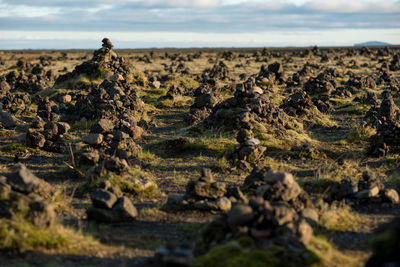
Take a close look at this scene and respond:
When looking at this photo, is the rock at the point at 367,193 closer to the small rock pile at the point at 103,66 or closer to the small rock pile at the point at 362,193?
the small rock pile at the point at 362,193

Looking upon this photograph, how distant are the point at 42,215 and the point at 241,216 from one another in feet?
11.3

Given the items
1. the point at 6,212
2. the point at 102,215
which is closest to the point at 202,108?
the point at 102,215

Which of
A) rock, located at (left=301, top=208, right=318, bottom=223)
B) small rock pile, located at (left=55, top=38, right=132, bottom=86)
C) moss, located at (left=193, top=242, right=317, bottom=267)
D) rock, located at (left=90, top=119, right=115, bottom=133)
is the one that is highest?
small rock pile, located at (left=55, top=38, right=132, bottom=86)

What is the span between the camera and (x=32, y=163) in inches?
559

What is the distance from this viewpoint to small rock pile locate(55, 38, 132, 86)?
96.2 feet

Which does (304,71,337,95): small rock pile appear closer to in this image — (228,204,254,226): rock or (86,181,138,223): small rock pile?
(86,181,138,223): small rock pile

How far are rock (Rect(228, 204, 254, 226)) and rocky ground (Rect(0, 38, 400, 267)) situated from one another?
0.05 feet

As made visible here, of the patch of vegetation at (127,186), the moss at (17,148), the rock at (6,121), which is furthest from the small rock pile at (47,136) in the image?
the patch of vegetation at (127,186)

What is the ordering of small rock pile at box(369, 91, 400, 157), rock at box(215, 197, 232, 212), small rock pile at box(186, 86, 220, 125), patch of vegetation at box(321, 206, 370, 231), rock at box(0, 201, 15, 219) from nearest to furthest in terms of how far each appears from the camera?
rock at box(0, 201, 15, 219) < patch of vegetation at box(321, 206, 370, 231) < rock at box(215, 197, 232, 212) < small rock pile at box(369, 91, 400, 157) < small rock pile at box(186, 86, 220, 125)

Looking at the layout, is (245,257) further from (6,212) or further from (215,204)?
(6,212)

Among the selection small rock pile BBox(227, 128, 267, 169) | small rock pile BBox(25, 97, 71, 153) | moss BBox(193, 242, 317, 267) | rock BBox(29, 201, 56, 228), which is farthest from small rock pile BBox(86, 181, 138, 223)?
small rock pile BBox(25, 97, 71, 153)

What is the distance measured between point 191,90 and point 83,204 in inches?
866

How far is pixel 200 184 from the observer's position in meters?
9.89

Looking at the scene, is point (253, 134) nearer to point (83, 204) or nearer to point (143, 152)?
point (143, 152)
